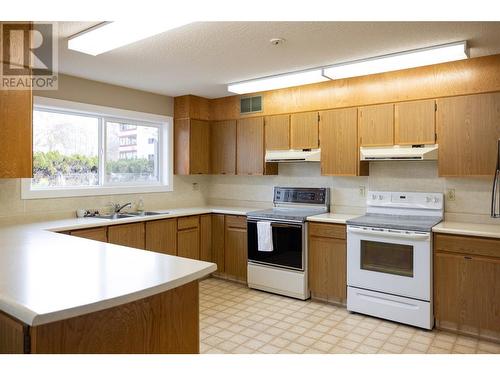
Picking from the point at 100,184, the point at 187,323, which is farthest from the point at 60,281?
the point at 100,184

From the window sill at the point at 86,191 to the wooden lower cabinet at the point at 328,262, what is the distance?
6.55 ft

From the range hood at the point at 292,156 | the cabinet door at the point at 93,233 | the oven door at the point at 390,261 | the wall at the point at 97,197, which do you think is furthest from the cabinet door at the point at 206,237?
the oven door at the point at 390,261

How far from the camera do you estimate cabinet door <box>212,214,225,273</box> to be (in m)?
4.58

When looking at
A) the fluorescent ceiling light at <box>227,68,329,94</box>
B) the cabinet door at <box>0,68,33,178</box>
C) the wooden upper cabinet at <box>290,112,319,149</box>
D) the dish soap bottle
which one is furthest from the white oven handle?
the cabinet door at <box>0,68,33,178</box>

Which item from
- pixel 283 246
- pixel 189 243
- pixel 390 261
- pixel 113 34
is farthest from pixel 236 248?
pixel 113 34

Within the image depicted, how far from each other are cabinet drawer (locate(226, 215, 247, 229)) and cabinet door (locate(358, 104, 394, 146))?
154 centimetres

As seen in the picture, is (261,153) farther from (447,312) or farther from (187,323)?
(187,323)

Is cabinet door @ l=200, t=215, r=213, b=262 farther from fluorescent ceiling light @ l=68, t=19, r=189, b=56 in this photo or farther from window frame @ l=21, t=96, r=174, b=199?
fluorescent ceiling light @ l=68, t=19, r=189, b=56

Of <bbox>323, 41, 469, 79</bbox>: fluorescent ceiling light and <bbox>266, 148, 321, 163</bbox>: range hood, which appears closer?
<bbox>323, 41, 469, 79</bbox>: fluorescent ceiling light

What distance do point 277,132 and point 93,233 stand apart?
2238mm

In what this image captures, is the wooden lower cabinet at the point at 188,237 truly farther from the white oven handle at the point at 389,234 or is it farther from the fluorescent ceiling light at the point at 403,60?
the fluorescent ceiling light at the point at 403,60

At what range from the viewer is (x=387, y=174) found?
3875 mm

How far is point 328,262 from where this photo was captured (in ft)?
12.2

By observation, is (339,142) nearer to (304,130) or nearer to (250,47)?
(304,130)
